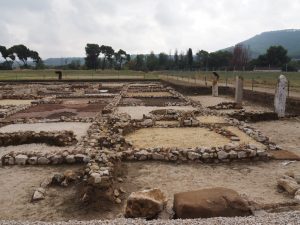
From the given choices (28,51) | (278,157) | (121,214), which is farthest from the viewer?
A: (28,51)

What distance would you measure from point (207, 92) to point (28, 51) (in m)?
82.8

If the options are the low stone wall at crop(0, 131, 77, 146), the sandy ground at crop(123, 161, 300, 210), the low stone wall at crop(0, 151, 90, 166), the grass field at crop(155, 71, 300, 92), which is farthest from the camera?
the grass field at crop(155, 71, 300, 92)

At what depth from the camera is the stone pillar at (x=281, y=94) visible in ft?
57.3

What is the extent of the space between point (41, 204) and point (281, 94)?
13.6m

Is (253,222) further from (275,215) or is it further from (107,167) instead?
(107,167)

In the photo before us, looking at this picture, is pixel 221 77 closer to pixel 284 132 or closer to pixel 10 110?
pixel 10 110

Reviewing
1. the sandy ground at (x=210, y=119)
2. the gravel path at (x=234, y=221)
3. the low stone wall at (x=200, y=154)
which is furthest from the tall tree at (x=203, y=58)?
the gravel path at (x=234, y=221)

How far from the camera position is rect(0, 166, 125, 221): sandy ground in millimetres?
6742

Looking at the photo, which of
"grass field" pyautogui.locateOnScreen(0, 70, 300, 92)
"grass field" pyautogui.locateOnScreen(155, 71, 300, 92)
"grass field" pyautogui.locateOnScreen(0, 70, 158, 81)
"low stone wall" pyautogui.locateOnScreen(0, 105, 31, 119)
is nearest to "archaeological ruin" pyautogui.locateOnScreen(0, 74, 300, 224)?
"low stone wall" pyautogui.locateOnScreen(0, 105, 31, 119)

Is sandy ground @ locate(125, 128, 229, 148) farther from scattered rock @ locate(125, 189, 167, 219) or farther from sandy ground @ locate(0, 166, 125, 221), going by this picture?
scattered rock @ locate(125, 189, 167, 219)

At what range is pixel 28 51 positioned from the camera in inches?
4092

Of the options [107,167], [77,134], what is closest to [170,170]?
[107,167]

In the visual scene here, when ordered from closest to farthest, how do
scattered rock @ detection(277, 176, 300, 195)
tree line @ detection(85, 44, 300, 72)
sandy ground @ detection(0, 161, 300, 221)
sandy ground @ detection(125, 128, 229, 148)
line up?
sandy ground @ detection(0, 161, 300, 221)
scattered rock @ detection(277, 176, 300, 195)
sandy ground @ detection(125, 128, 229, 148)
tree line @ detection(85, 44, 300, 72)

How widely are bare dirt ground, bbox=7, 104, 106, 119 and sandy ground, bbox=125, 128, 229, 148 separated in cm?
647
